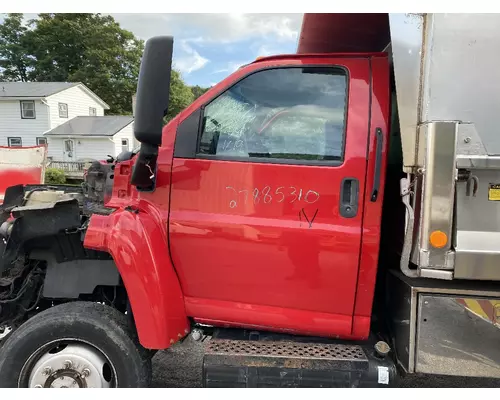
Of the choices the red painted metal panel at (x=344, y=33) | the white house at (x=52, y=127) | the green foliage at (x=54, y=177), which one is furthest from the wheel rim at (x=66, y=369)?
the white house at (x=52, y=127)

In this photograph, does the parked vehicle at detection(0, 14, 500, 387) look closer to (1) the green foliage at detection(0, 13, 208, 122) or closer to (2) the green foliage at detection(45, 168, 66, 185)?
(2) the green foliage at detection(45, 168, 66, 185)

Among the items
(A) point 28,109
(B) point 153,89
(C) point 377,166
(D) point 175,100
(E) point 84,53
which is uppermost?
(E) point 84,53

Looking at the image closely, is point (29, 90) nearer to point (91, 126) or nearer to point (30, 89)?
point (30, 89)

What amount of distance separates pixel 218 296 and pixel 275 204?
0.69m

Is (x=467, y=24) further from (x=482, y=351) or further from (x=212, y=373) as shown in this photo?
(x=212, y=373)

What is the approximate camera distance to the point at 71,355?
2.39 metres

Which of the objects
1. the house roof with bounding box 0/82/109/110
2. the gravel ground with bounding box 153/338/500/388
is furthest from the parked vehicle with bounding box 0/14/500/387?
the house roof with bounding box 0/82/109/110

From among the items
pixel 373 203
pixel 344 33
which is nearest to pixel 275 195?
pixel 373 203

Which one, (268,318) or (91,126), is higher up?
(91,126)

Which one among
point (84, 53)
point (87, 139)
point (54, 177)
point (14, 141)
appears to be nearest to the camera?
point (54, 177)

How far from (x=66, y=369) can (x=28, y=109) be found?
104ft

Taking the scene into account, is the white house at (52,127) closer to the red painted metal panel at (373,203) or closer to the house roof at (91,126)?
the house roof at (91,126)

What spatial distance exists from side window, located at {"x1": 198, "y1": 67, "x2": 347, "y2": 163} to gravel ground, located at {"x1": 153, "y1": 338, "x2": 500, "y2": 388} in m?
1.59

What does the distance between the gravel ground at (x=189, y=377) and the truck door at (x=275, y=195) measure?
0.92 metres
